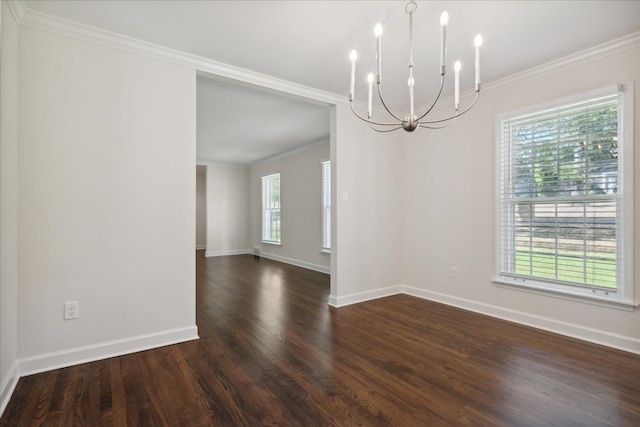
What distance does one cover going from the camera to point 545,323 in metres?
2.96

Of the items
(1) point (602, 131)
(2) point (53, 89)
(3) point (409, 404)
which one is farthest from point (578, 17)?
(2) point (53, 89)

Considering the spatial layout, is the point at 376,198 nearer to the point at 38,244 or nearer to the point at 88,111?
the point at 88,111

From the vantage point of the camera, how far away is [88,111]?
2.34 meters

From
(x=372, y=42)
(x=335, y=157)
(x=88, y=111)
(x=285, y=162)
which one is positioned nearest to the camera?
(x=88, y=111)

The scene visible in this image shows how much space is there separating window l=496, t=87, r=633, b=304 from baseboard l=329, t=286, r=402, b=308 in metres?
1.35

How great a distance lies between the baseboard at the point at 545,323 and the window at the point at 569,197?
0.99 ft

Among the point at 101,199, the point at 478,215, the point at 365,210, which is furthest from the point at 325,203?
the point at 101,199

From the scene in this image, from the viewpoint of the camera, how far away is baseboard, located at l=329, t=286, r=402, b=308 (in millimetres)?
3736

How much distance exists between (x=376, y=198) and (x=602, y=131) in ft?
7.44

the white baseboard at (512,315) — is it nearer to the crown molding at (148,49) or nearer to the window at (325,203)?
the window at (325,203)

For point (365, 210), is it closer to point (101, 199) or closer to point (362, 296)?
point (362, 296)

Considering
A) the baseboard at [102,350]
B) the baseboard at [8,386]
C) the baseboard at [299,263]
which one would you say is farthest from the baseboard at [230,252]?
the baseboard at [8,386]

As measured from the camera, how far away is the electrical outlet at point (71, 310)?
2.25 metres

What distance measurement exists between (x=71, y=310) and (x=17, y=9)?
6.70 feet
